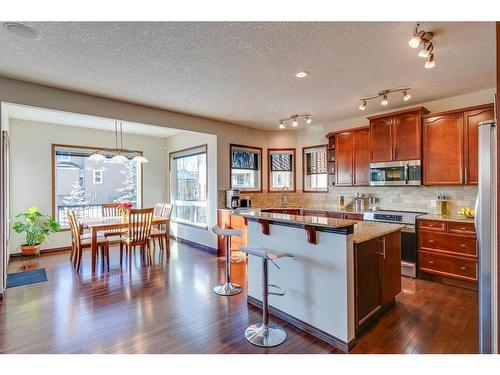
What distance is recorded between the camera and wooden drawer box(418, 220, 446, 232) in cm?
361

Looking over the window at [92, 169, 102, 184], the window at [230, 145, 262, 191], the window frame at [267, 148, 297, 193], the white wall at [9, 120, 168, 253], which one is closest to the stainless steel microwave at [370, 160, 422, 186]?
the window frame at [267, 148, 297, 193]

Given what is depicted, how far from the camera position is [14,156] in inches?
199

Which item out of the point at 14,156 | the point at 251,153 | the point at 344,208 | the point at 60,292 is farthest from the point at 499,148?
the point at 14,156

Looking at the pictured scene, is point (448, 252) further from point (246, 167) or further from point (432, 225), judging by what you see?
point (246, 167)

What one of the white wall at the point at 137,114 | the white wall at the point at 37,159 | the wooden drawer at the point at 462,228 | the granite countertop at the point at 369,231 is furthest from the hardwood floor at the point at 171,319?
the white wall at the point at 137,114

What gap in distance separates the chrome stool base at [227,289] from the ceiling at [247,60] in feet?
8.56

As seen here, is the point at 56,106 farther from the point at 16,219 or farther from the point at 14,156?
the point at 16,219

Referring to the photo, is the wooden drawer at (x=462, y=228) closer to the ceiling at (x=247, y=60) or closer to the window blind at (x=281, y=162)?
the ceiling at (x=247, y=60)

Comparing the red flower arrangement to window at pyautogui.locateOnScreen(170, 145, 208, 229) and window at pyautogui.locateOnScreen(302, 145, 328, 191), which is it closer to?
window at pyautogui.locateOnScreen(170, 145, 208, 229)

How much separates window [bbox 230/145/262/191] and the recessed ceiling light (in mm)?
3669

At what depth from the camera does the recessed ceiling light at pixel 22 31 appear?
6.96ft

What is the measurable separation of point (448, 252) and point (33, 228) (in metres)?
6.65

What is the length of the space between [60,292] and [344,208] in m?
4.66
